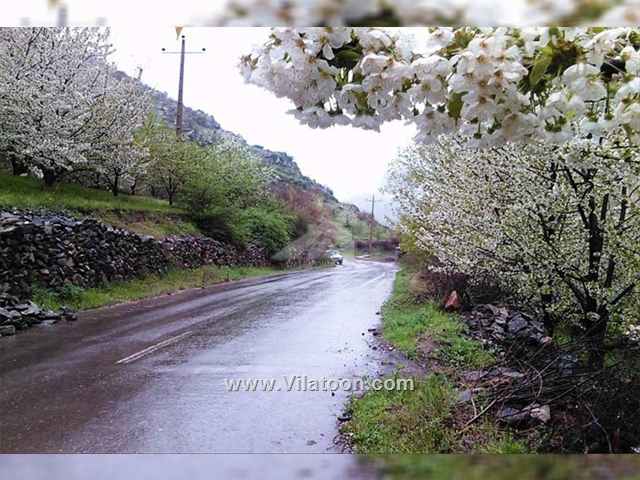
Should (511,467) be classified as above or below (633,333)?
below

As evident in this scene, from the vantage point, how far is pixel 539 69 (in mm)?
823

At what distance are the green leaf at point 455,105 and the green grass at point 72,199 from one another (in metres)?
2.97

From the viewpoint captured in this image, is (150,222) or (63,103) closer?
(150,222)

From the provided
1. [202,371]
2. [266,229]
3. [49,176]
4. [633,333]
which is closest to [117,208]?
[49,176]

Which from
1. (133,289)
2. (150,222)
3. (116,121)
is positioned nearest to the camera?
(150,222)

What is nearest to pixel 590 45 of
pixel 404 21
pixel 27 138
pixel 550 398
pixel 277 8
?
pixel 404 21

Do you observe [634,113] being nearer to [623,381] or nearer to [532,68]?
[532,68]

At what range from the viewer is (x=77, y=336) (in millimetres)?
3000

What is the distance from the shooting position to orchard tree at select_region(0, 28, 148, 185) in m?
3.65

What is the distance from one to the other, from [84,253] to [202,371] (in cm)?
252

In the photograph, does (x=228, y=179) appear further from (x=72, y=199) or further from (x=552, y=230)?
(x=552, y=230)

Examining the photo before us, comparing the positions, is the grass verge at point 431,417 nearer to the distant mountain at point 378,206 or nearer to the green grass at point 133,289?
the distant mountain at point 378,206

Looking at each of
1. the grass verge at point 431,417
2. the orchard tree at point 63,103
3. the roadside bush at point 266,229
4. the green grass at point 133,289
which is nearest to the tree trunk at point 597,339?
the grass verge at point 431,417

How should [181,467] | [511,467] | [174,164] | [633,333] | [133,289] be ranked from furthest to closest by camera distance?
[133,289] → [174,164] → [633,333] → [181,467] → [511,467]
